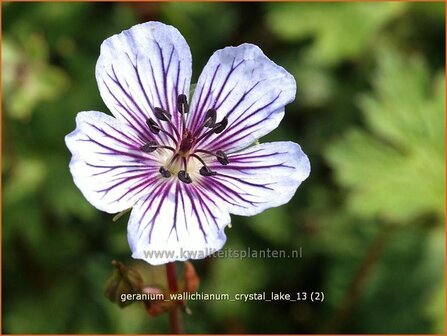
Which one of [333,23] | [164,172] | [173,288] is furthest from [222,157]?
[333,23]

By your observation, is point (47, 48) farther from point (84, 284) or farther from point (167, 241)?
point (167, 241)

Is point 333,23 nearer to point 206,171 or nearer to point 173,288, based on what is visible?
point 206,171

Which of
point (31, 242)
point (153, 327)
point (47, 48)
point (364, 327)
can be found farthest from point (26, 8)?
point (364, 327)

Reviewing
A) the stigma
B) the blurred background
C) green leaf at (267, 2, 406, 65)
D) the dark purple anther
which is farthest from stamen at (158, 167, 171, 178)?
green leaf at (267, 2, 406, 65)

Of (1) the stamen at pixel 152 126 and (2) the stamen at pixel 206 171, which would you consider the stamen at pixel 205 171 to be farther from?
(1) the stamen at pixel 152 126

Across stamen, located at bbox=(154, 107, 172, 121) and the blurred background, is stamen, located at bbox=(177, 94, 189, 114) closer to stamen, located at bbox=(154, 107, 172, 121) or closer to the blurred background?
stamen, located at bbox=(154, 107, 172, 121)

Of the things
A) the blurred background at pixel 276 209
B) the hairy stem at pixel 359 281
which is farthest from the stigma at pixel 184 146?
the hairy stem at pixel 359 281
